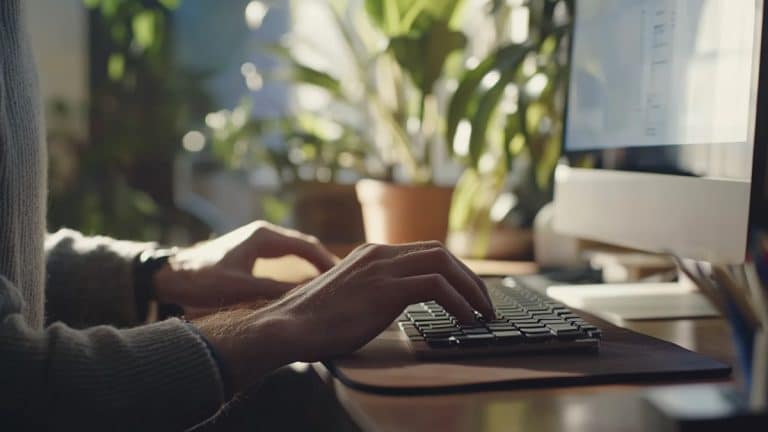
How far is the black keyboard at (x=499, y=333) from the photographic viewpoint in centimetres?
57

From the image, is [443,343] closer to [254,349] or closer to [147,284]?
[254,349]

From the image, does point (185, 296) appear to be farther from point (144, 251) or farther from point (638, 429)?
point (638, 429)

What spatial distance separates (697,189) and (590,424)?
39cm

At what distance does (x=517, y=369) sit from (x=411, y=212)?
78cm

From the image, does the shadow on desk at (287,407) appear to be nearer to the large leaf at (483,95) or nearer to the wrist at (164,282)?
the wrist at (164,282)

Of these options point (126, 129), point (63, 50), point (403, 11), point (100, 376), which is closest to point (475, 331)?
point (100, 376)

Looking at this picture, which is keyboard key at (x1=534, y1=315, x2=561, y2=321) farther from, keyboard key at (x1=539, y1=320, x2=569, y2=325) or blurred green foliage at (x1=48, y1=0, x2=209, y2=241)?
blurred green foliage at (x1=48, y1=0, x2=209, y2=241)

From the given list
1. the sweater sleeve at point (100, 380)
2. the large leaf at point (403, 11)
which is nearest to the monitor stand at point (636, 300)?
the sweater sleeve at point (100, 380)

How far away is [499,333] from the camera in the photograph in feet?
1.94

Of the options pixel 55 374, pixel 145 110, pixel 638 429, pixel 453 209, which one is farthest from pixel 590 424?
pixel 145 110

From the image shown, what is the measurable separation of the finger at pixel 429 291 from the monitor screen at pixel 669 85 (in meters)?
0.27

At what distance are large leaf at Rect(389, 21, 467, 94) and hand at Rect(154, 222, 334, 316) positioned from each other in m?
0.48

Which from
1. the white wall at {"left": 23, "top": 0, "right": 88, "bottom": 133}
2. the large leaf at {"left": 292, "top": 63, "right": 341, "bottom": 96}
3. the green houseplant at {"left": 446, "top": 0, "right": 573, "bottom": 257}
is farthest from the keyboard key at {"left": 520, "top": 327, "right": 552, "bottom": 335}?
the white wall at {"left": 23, "top": 0, "right": 88, "bottom": 133}

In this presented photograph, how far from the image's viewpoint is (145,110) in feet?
6.20
